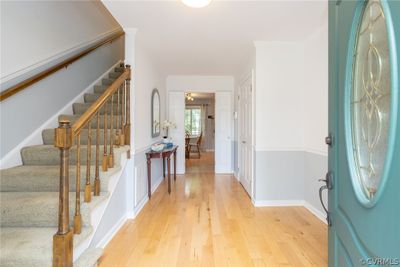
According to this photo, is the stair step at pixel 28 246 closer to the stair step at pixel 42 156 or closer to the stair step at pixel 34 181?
the stair step at pixel 34 181

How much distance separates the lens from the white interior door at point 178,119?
17.6 feet

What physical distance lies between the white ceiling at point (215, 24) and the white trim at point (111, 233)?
2.31 metres

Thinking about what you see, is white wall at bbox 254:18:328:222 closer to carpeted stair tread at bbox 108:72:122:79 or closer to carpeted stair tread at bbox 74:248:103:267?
carpeted stair tread at bbox 74:248:103:267

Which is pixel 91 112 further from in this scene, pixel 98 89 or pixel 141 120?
pixel 98 89

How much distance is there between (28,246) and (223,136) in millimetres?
4480

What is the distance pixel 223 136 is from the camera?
18.1 ft

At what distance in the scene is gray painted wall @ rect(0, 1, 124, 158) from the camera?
7.06ft

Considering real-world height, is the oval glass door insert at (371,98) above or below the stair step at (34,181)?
above

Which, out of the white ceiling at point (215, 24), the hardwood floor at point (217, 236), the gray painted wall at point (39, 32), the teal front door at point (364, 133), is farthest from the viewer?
the white ceiling at point (215, 24)

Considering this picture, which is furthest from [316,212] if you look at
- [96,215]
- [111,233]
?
[96,215]

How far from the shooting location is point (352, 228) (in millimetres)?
883

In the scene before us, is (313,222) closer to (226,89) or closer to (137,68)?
(137,68)

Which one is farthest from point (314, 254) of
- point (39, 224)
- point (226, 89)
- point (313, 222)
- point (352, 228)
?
point (226, 89)

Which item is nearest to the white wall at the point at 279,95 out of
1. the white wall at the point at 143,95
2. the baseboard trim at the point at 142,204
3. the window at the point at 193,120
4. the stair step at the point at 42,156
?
the white wall at the point at 143,95
